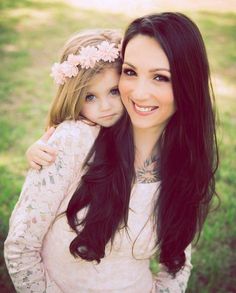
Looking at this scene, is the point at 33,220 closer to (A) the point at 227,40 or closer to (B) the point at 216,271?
(B) the point at 216,271

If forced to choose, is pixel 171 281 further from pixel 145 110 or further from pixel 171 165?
pixel 145 110

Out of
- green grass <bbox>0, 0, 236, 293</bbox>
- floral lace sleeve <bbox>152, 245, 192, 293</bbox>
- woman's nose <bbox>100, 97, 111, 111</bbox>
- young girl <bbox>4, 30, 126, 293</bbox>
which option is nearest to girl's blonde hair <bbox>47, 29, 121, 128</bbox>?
young girl <bbox>4, 30, 126, 293</bbox>

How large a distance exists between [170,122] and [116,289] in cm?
102

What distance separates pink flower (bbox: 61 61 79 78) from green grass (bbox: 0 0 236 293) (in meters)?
1.71

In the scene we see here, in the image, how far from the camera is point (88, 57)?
231 centimetres

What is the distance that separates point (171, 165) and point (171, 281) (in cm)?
75

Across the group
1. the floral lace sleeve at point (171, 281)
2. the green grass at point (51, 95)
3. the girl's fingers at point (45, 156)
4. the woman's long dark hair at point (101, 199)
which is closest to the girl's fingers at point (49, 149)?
the girl's fingers at point (45, 156)

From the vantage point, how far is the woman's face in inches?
80.9

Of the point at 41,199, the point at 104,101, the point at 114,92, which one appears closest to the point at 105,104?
the point at 104,101

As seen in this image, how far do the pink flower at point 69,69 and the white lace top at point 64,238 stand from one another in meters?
0.39

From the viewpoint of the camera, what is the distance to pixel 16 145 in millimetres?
4879

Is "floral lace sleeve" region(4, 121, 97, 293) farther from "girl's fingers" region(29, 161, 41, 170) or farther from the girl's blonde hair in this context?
the girl's blonde hair

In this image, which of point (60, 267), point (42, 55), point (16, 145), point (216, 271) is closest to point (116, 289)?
point (60, 267)

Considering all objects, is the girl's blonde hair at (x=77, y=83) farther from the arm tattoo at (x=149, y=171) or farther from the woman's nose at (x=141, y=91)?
the arm tattoo at (x=149, y=171)
